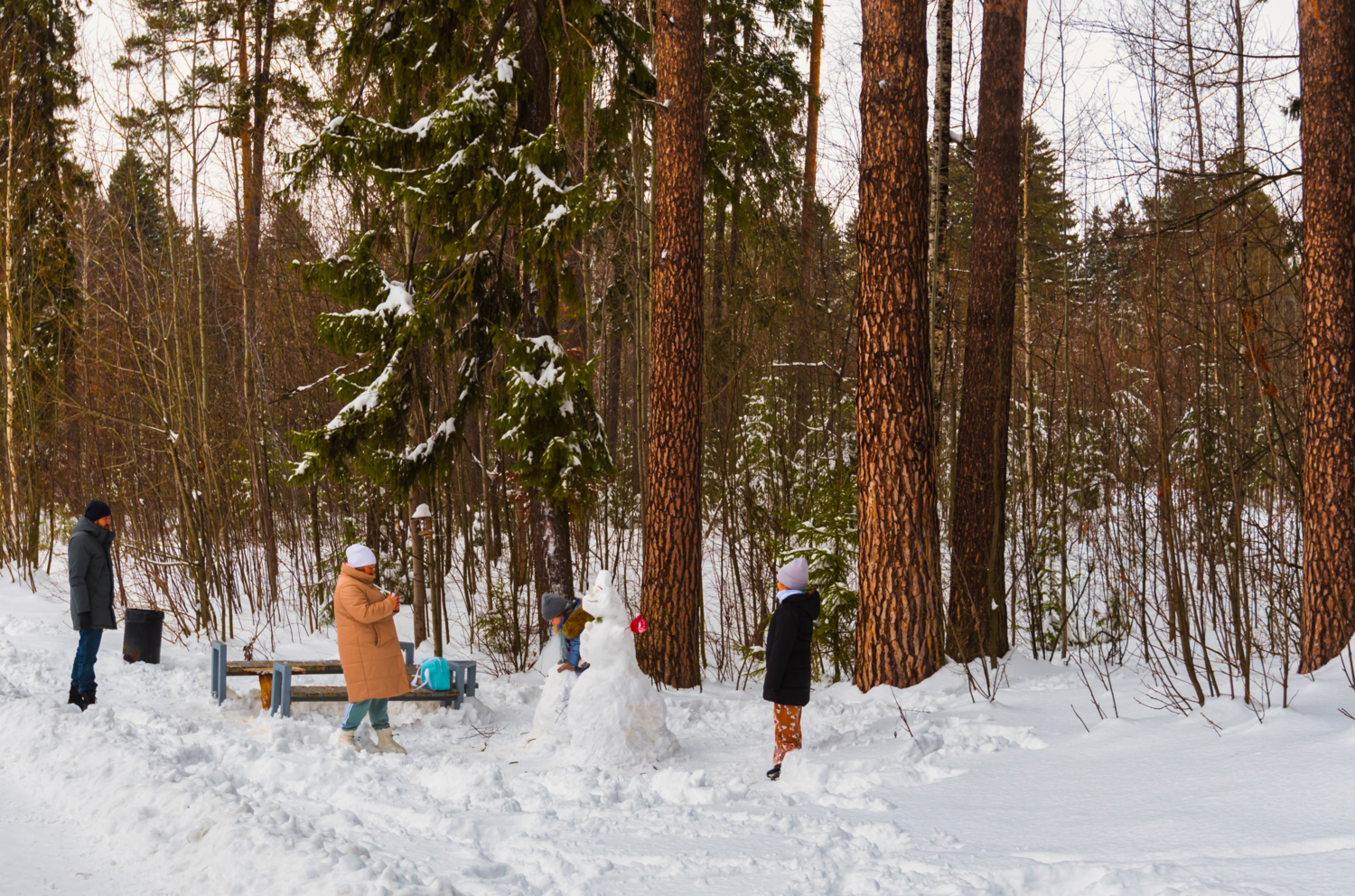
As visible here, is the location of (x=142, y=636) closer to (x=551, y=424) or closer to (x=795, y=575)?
(x=551, y=424)

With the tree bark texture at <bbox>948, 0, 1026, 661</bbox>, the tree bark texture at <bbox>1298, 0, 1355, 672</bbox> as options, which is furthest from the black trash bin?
the tree bark texture at <bbox>1298, 0, 1355, 672</bbox>

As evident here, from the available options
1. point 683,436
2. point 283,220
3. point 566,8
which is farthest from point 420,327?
point 283,220

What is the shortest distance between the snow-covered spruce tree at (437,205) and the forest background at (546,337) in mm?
42

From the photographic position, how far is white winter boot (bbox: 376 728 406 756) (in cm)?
710

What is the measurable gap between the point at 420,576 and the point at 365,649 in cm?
381

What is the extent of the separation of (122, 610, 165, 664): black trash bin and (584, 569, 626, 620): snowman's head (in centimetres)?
565

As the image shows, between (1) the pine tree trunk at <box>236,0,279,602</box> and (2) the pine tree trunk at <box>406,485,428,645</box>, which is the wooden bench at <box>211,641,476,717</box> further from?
Result: (1) the pine tree trunk at <box>236,0,279,602</box>

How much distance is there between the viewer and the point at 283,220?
15484mm

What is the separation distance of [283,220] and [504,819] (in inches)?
519

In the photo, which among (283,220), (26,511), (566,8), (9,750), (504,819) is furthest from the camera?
(26,511)

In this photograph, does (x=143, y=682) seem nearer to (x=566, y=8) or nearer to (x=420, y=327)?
(x=420, y=327)

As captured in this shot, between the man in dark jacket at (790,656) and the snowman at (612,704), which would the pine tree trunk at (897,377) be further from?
the snowman at (612,704)

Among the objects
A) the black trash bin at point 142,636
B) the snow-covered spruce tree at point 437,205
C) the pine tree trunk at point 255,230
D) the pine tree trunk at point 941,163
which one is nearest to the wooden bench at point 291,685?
the black trash bin at point 142,636

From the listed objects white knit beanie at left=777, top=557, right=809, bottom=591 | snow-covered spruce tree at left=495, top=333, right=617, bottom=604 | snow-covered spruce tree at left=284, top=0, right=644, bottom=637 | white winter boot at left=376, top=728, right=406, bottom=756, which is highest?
snow-covered spruce tree at left=284, top=0, right=644, bottom=637
